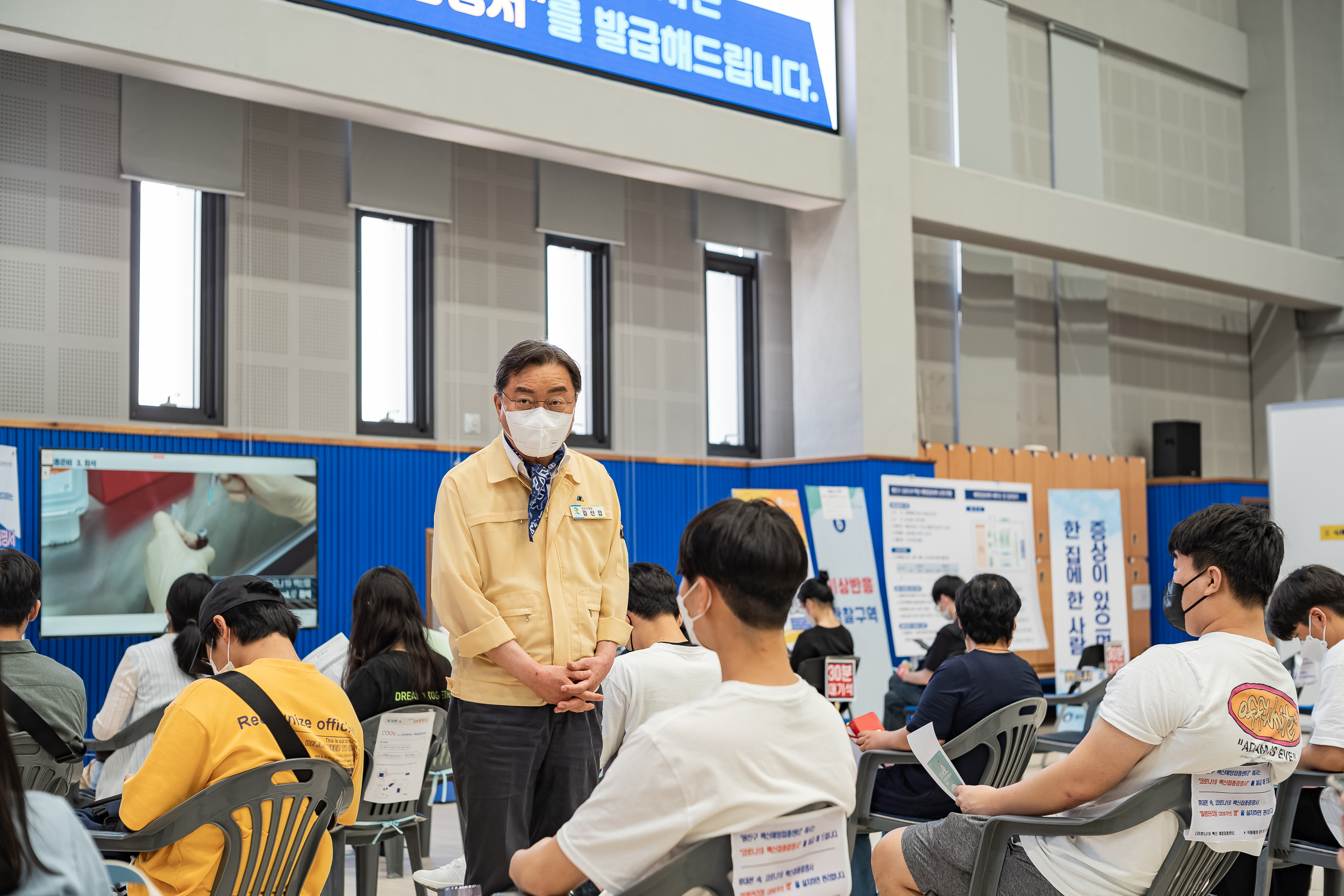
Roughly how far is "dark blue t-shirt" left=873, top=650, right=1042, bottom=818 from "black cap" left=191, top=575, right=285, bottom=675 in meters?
1.92

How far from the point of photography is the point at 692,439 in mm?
8875

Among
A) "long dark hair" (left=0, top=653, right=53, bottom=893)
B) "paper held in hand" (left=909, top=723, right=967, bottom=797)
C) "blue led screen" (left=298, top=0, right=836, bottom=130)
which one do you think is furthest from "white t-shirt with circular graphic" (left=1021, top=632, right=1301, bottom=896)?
"blue led screen" (left=298, top=0, right=836, bottom=130)

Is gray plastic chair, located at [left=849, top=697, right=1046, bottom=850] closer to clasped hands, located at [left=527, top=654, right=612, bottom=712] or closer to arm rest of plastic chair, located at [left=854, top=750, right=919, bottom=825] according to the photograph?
arm rest of plastic chair, located at [left=854, top=750, right=919, bottom=825]

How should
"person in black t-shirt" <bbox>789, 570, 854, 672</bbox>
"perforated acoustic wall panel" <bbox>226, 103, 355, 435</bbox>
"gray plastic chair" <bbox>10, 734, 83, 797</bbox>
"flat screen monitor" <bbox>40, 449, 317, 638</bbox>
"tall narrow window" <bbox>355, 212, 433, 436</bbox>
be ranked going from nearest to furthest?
"gray plastic chair" <bbox>10, 734, 83, 797</bbox> → "person in black t-shirt" <bbox>789, 570, 854, 672</bbox> → "flat screen monitor" <bbox>40, 449, 317, 638</bbox> → "perforated acoustic wall panel" <bbox>226, 103, 355, 435</bbox> → "tall narrow window" <bbox>355, 212, 433, 436</bbox>

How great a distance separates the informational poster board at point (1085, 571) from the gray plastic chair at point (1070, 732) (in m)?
3.14

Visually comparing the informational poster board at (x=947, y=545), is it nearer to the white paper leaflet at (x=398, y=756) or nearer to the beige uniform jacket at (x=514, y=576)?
the white paper leaflet at (x=398, y=756)

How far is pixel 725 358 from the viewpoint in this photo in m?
→ 9.34

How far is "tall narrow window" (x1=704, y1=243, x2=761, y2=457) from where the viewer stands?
9.23 metres

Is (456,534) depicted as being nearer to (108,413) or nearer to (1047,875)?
(1047,875)

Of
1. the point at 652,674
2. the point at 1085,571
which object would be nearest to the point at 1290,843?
the point at 652,674

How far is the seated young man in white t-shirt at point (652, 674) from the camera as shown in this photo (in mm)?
2738

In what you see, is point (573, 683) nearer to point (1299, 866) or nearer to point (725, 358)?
point (1299, 866)

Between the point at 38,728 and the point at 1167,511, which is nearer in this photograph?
the point at 38,728

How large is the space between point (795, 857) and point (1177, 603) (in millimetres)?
1369
